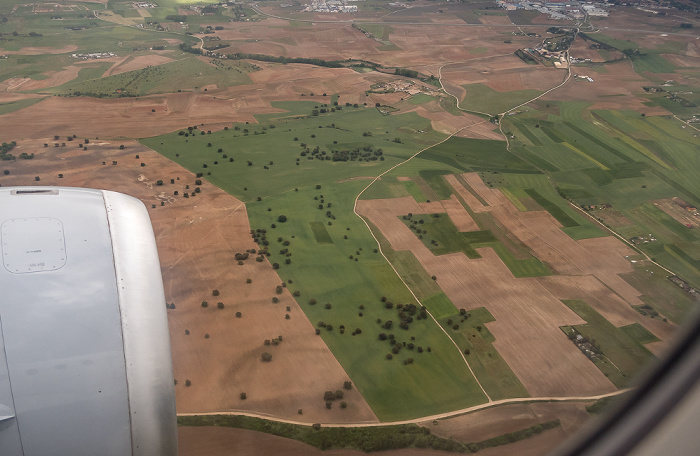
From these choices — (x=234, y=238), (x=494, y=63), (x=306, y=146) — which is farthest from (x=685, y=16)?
(x=234, y=238)

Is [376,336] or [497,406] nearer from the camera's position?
[497,406]

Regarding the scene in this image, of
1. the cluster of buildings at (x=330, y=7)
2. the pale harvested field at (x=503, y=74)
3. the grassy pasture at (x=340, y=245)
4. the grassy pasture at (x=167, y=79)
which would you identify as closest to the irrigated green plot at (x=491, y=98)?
the pale harvested field at (x=503, y=74)

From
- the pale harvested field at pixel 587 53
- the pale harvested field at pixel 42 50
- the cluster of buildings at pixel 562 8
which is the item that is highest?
the cluster of buildings at pixel 562 8

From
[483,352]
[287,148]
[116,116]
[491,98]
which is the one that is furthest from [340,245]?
[491,98]

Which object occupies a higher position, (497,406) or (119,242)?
(119,242)

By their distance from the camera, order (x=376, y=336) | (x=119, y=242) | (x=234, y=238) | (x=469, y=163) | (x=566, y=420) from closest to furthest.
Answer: (x=119, y=242) → (x=566, y=420) → (x=376, y=336) → (x=234, y=238) → (x=469, y=163)

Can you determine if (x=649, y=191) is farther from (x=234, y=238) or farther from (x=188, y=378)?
(x=188, y=378)

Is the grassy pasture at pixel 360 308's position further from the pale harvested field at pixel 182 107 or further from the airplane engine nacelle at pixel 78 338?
the pale harvested field at pixel 182 107

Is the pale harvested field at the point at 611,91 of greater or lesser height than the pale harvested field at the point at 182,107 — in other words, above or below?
above
